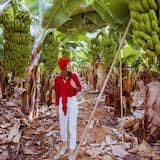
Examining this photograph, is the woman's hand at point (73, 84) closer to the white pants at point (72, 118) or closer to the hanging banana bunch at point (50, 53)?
the white pants at point (72, 118)

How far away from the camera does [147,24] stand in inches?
58.2

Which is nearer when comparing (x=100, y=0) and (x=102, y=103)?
(x=100, y=0)

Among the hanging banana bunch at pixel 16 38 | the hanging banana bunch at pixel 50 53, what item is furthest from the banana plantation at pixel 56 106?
the hanging banana bunch at pixel 50 53

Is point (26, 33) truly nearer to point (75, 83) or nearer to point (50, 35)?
point (75, 83)

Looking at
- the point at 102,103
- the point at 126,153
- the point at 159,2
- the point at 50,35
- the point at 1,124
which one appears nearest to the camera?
the point at 159,2

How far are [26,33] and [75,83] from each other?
98 cm

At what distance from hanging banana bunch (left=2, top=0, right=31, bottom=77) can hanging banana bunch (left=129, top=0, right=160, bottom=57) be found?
193 centimetres

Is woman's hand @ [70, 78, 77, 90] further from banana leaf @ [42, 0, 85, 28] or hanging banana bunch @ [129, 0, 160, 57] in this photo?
hanging banana bunch @ [129, 0, 160, 57]

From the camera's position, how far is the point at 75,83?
2680 mm

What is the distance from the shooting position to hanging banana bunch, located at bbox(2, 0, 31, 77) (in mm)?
3311

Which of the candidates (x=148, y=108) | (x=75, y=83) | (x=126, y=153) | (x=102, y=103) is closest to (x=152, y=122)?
(x=148, y=108)

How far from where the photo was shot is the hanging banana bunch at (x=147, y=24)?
148cm

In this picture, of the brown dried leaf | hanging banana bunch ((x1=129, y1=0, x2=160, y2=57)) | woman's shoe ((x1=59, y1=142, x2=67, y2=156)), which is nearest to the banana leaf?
woman's shoe ((x1=59, y1=142, x2=67, y2=156))

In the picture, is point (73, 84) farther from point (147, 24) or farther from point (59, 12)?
point (147, 24)
